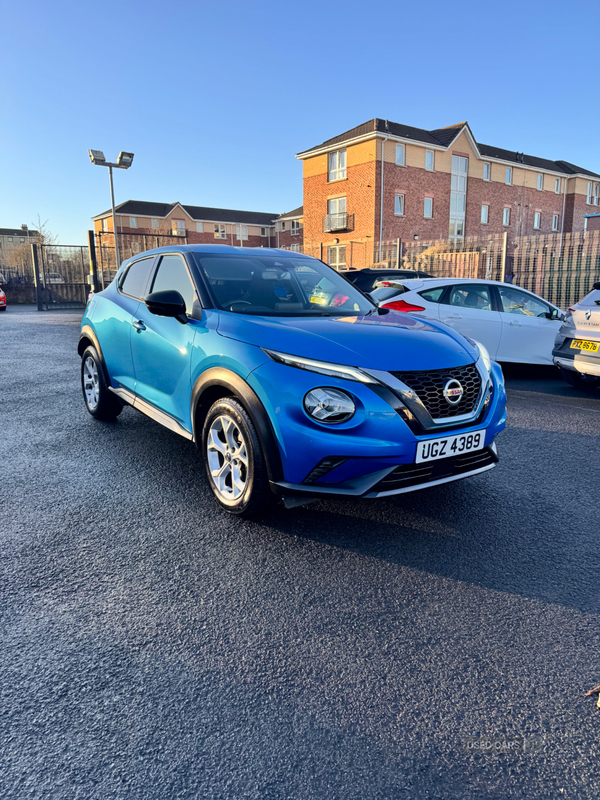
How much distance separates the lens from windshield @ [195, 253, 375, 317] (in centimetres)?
398

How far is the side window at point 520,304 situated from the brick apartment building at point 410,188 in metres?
23.6

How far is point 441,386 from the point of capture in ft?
10.5

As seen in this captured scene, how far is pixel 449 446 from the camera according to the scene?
3.17 m

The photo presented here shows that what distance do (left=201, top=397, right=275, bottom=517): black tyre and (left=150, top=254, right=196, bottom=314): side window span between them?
0.90m

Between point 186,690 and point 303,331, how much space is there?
1.95 meters

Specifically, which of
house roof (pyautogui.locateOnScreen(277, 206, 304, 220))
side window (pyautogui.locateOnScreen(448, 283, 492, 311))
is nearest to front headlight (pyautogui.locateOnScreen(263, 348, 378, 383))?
side window (pyautogui.locateOnScreen(448, 283, 492, 311))

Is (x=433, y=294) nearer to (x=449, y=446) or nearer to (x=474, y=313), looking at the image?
(x=474, y=313)

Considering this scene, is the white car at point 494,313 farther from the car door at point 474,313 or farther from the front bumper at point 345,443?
the front bumper at point 345,443

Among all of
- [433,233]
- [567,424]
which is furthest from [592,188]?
[567,424]

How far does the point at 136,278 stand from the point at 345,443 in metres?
3.13

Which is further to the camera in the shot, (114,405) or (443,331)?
(114,405)

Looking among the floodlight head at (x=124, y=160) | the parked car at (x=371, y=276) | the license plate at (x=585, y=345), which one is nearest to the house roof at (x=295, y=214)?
the floodlight head at (x=124, y=160)

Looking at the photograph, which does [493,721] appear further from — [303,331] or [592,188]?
[592,188]

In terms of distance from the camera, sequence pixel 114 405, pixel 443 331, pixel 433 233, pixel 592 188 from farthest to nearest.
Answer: pixel 592 188, pixel 433 233, pixel 114 405, pixel 443 331
